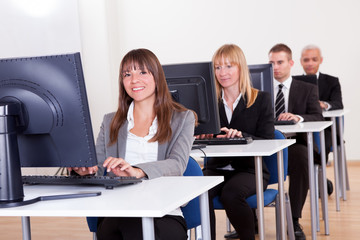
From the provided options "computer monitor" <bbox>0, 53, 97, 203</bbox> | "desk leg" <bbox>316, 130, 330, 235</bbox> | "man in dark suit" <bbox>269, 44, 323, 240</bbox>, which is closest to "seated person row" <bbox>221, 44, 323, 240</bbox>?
"man in dark suit" <bbox>269, 44, 323, 240</bbox>

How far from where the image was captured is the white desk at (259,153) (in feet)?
8.19

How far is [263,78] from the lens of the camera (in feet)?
12.1

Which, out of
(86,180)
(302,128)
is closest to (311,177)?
(302,128)

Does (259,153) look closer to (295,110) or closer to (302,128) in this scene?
(302,128)

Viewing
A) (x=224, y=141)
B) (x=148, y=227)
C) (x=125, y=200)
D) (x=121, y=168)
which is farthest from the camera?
(x=224, y=141)

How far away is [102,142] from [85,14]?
4.43 m

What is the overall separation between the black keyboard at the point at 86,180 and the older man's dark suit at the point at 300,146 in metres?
1.93

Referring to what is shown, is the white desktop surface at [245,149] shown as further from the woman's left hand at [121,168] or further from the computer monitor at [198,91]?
the woman's left hand at [121,168]

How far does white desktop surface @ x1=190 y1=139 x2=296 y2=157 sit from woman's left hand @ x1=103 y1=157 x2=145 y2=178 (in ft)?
2.03

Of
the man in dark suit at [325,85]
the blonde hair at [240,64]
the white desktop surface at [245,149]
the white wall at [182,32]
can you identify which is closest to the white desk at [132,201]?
the white desktop surface at [245,149]

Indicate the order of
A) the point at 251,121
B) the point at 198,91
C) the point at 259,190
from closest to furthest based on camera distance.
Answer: the point at 259,190
the point at 198,91
the point at 251,121

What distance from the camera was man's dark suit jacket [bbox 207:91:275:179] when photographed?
10.2ft

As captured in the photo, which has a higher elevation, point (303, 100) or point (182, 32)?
point (182, 32)

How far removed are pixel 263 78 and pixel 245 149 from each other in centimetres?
118
